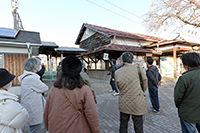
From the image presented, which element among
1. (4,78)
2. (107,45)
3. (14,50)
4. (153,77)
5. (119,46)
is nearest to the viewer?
(4,78)

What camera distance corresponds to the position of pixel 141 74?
7.27 feet

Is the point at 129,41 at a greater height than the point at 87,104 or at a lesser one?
greater

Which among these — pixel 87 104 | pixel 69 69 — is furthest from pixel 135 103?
pixel 69 69

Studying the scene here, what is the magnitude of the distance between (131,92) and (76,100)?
1.25 m

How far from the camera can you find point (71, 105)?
125cm

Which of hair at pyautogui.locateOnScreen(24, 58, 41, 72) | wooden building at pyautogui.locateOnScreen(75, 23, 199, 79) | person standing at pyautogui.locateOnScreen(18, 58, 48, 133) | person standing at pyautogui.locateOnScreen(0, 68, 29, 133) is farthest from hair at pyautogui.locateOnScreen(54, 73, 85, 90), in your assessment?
wooden building at pyautogui.locateOnScreen(75, 23, 199, 79)

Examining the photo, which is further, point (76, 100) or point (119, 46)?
point (119, 46)

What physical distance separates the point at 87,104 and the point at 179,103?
1.64 metres

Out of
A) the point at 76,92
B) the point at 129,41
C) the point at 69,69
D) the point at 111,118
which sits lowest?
the point at 111,118

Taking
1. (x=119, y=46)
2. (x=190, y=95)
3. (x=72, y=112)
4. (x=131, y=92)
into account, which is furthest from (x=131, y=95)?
(x=119, y=46)

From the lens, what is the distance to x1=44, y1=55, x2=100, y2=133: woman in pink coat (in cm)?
125

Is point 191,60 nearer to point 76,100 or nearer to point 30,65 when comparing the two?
point 76,100

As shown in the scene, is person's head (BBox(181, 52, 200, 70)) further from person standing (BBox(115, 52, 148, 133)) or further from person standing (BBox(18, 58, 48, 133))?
person standing (BBox(18, 58, 48, 133))

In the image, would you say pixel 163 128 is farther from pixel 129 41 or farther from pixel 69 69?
pixel 129 41
